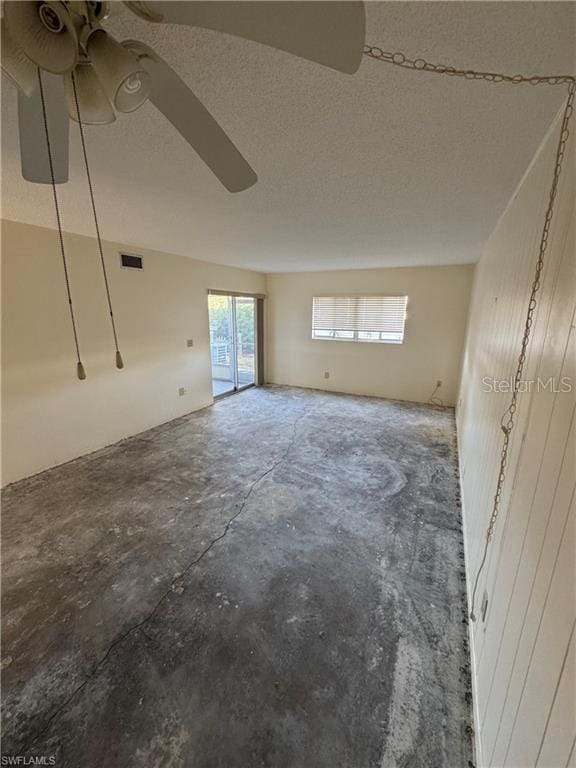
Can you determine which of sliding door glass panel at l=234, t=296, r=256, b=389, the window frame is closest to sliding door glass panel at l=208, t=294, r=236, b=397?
sliding door glass panel at l=234, t=296, r=256, b=389

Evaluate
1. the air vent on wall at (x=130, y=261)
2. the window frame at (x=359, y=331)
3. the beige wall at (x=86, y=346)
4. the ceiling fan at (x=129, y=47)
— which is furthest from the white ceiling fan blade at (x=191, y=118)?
the window frame at (x=359, y=331)

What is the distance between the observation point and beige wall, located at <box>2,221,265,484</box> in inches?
108

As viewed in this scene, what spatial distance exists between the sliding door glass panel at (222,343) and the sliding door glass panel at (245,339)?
Result: 0.14 m

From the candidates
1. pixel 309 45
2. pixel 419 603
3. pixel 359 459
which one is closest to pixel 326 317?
pixel 359 459

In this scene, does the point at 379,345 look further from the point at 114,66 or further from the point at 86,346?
the point at 114,66

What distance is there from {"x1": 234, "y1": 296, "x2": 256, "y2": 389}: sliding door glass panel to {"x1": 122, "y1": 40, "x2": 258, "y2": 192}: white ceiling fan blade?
15.3 ft

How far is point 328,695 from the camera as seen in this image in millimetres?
1300

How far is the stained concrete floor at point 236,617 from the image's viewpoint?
3.85 feet

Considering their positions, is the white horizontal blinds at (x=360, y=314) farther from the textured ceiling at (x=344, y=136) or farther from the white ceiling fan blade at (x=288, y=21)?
the white ceiling fan blade at (x=288, y=21)

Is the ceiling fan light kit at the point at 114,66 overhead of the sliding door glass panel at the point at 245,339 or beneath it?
overhead

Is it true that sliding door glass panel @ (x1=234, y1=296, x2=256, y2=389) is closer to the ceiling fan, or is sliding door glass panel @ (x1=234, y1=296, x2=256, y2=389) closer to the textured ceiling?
the textured ceiling

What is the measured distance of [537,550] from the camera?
85cm

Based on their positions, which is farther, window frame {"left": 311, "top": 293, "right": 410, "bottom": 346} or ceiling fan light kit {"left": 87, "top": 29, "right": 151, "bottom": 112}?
window frame {"left": 311, "top": 293, "right": 410, "bottom": 346}

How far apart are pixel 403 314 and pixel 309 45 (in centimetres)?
496
